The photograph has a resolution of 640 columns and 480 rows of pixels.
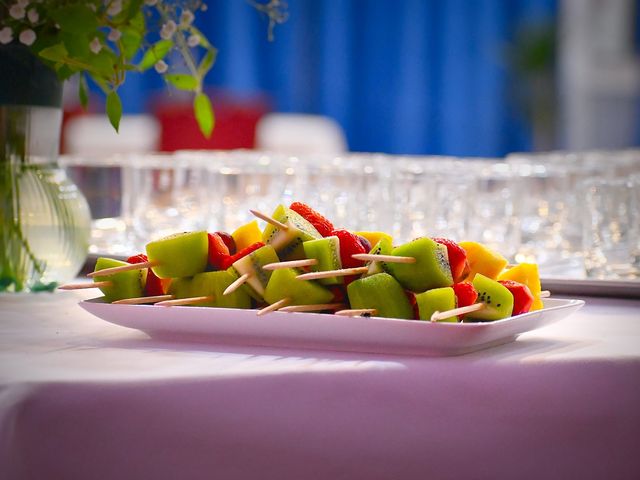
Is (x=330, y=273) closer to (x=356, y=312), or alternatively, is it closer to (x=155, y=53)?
(x=356, y=312)

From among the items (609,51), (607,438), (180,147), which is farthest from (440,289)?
(609,51)

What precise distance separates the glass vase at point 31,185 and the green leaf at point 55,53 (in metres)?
0.13

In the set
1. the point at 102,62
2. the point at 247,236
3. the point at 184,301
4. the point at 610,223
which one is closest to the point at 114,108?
the point at 102,62

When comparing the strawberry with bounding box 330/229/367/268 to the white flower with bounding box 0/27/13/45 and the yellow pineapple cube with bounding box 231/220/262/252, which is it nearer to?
the yellow pineapple cube with bounding box 231/220/262/252

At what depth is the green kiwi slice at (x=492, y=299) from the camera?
1.03 metres

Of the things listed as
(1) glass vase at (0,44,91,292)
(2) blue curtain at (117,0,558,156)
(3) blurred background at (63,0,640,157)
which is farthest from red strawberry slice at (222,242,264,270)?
(2) blue curtain at (117,0,558,156)

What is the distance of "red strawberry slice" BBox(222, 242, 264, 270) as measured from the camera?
3.65ft

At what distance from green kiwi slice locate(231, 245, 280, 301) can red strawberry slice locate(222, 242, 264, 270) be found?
0.02 m

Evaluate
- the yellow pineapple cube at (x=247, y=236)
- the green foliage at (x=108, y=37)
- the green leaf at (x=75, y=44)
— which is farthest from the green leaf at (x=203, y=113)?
the yellow pineapple cube at (x=247, y=236)

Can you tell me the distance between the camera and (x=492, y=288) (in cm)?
104

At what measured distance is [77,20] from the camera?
1.32 meters

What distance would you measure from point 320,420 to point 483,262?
314 millimetres

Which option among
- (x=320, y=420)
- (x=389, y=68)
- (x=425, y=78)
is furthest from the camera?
(x=389, y=68)

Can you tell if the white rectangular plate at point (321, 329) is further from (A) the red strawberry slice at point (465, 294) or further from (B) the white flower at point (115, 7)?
(B) the white flower at point (115, 7)
